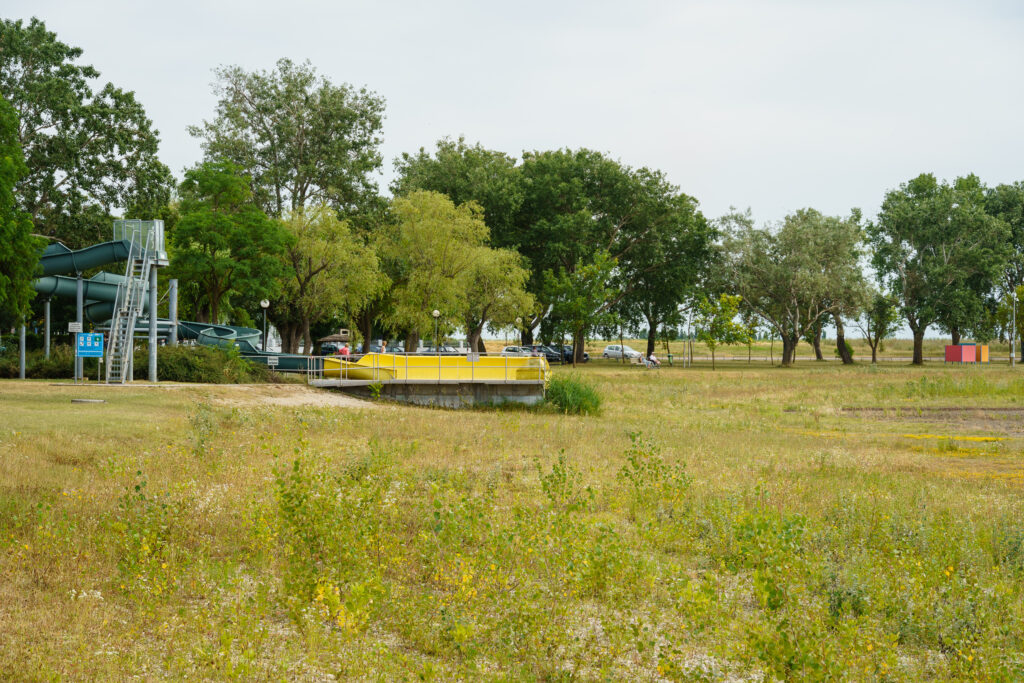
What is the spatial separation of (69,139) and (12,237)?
21.9 meters

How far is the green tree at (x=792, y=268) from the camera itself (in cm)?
6838

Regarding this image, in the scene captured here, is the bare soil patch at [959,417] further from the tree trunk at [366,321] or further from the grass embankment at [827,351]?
the grass embankment at [827,351]

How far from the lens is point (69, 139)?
44.6 metres

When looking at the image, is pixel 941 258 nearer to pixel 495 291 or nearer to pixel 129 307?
pixel 495 291

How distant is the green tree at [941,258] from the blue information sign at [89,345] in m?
65.1

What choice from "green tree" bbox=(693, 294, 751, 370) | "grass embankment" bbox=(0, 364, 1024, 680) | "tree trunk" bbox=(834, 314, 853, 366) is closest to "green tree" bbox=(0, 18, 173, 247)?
"grass embankment" bbox=(0, 364, 1024, 680)

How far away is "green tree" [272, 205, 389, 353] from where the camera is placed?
2109 inches

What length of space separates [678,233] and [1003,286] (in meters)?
34.3

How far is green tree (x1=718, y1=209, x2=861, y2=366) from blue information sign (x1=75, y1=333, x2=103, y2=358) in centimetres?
5291

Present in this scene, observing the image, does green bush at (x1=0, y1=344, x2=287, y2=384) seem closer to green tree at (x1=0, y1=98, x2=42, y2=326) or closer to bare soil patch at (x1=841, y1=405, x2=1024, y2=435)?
green tree at (x1=0, y1=98, x2=42, y2=326)

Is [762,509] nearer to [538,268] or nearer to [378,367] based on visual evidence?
[378,367]

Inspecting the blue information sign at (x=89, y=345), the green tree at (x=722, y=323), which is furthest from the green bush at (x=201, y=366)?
the green tree at (x=722, y=323)

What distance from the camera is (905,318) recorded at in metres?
78.2

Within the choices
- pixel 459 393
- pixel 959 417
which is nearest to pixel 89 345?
pixel 459 393
